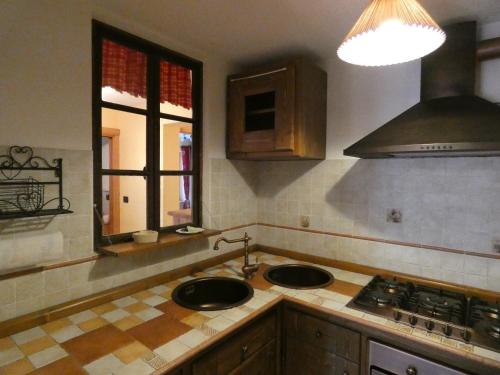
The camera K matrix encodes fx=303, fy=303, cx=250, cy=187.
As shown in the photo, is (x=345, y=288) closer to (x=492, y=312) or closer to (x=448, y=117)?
(x=492, y=312)

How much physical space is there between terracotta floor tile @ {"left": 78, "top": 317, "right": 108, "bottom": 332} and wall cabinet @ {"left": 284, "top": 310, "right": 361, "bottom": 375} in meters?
0.89

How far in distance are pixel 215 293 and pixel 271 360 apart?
494 mm

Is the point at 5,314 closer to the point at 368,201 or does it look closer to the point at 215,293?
the point at 215,293

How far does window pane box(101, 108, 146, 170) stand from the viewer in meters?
1.75

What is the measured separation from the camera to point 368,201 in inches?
76.2

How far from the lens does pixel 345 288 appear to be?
171 cm

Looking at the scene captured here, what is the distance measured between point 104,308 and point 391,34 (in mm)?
1602

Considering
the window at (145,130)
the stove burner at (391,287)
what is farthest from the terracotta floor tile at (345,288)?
the window at (145,130)

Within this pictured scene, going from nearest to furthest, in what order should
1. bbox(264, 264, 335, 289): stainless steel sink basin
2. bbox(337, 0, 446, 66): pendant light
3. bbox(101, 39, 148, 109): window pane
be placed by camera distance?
bbox(337, 0, 446, 66): pendant light, bbox(101, 39, 148, 109): window pane, bbox(264, 264, 335, 289): stainless steel sink basin

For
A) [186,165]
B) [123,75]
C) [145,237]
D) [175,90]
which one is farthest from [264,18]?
[145,237]

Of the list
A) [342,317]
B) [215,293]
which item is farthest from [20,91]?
[342,317]

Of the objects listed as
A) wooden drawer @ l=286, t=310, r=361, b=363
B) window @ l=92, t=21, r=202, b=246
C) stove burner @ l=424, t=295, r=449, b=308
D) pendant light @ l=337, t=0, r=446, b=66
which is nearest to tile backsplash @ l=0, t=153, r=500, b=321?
window @ l=92, t=21, r=202, b=246

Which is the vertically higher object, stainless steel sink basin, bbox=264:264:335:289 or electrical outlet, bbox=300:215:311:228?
electrical outlet, bbox=300:215:311:228

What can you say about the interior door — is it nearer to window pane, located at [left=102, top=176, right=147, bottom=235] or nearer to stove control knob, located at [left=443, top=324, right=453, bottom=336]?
window pane, located at [left=102, top=176, right=147, bottom=235]
